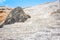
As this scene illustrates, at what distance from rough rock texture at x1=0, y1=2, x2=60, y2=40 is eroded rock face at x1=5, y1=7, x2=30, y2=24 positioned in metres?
0.13

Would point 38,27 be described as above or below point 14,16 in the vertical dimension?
below

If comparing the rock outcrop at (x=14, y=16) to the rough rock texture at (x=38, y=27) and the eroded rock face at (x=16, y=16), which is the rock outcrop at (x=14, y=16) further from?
the rough rock texture at (x=38, y=27)

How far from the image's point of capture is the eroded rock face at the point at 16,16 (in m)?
3.79

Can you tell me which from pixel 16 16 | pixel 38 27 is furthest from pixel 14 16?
pixel 38 27

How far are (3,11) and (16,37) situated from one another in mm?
1626

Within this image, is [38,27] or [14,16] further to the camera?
[14,16]

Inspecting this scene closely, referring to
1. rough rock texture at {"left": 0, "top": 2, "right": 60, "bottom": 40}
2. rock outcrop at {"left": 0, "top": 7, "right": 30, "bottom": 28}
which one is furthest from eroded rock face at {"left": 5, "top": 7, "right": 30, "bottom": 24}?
rough rock texture at {"left": 0, "top": 2, "right": 60, "bottom": 40}

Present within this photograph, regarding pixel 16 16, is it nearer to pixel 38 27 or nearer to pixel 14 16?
pixel 14 16

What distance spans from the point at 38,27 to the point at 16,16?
0.82 m

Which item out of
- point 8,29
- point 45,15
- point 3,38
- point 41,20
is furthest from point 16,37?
point 45,15

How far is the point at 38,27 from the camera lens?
3225 mm

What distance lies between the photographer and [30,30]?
3.16 m

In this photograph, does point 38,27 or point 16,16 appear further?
point 16,16

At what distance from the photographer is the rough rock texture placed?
2.86 m
